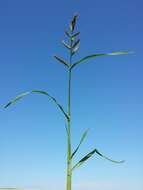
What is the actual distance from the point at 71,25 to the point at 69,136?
1024 mm

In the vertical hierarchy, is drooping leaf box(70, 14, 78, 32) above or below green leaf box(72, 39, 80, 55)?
above

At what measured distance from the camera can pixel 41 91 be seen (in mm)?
2633

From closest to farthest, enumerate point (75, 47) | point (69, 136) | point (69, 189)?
point (69, 189) < point (69, 136) < point (75, 47)

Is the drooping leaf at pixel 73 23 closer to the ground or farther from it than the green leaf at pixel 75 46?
farther from it

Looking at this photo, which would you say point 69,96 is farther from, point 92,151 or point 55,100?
point 92,151

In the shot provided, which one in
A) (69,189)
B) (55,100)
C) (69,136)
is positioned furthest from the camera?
(55,100)

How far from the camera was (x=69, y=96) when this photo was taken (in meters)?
2.36

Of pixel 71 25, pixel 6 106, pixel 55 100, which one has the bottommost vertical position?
pixel 6 106

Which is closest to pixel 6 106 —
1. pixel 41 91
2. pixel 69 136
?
pixel 41 91

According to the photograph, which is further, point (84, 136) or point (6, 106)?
point (84, 136)

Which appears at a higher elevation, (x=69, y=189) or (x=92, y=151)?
(x=92, y=151)

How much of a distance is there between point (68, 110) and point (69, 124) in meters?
0.13

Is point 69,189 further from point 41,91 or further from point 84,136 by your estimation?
point 41,91

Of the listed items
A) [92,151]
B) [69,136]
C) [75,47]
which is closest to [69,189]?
[69,136]
